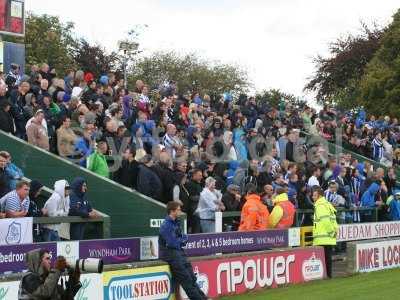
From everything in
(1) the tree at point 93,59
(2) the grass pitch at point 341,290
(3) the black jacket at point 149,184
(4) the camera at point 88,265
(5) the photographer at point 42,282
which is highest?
(1) the tree at point 93,59

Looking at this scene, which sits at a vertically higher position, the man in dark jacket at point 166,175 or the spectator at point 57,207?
the man in dark jacket at point 166,175

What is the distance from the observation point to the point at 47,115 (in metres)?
18.6

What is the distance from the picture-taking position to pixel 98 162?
17859 mm

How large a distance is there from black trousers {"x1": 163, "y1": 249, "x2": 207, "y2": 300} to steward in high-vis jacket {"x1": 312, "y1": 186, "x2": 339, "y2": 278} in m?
5.21

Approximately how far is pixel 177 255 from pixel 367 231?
33.3 ft

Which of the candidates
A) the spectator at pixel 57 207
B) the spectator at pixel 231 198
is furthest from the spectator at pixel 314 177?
the spectator at pixel 57 207

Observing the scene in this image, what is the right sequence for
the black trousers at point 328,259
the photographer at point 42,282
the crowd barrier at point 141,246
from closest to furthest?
the photographer at point 42,282 → the crowd barrier at point 141,246 → the black trousers at point 328,259

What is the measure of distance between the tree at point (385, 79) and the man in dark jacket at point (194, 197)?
33.5m

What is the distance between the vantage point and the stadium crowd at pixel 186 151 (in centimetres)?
1773

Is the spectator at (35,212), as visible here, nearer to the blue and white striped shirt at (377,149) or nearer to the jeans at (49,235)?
the jeans at (49,235)

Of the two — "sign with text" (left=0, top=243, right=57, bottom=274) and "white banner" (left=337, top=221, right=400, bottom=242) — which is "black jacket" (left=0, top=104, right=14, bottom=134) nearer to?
"sign with text" (left=0, top=243, right=57, bottom=274)

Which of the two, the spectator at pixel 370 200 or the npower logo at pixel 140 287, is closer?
the npower logo at pixel 140 287

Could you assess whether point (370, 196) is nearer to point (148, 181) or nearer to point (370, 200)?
point (370, 200)

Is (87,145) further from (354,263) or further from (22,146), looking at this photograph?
(354,263)
